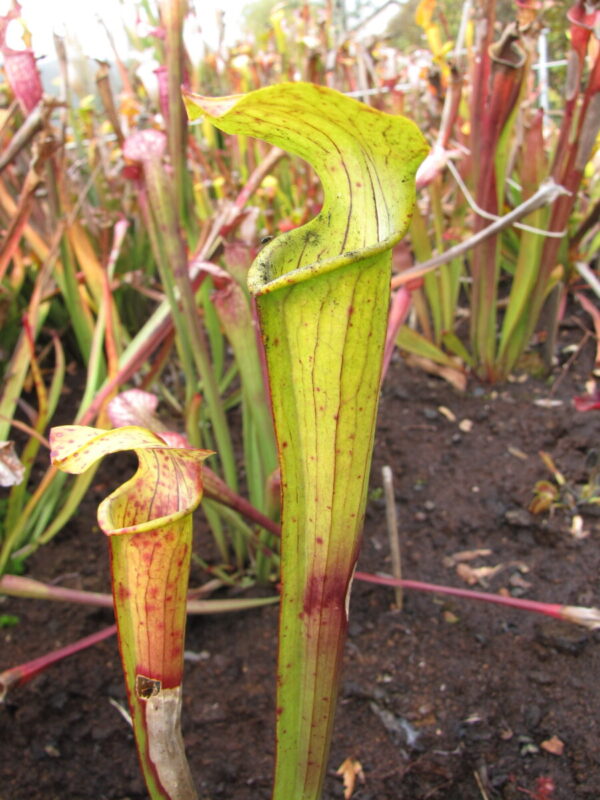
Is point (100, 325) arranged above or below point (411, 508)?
above

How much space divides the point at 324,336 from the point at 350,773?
676 mm

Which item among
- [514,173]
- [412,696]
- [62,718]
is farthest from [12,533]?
[514,173]

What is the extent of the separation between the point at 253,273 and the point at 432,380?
1328 mm

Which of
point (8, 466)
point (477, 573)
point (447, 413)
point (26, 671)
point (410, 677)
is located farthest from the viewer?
point (447, 413)

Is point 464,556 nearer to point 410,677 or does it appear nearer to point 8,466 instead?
point 410,677

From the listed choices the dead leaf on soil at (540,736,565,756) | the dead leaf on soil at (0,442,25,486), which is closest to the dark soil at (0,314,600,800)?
the dead leaf on soil at (540,736,565,756)

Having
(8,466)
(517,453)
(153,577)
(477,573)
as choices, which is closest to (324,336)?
(153,577)

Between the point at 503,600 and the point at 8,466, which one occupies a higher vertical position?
the point at 8,466

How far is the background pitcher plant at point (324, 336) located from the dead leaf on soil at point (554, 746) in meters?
0.43

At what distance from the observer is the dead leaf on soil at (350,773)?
0.79 metres

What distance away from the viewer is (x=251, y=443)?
112 centimetres

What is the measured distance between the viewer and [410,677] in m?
0.93

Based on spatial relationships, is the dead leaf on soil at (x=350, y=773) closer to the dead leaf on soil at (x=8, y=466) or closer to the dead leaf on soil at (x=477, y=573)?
the dead leaf on soil at (x=477, y=573)

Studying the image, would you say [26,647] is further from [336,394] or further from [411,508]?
[336,394]
